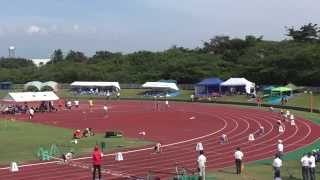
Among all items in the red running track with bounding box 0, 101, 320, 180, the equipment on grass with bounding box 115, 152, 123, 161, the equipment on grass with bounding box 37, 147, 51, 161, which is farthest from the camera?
Result: the equipment on grass with bounding box 37, 147, 51, 161

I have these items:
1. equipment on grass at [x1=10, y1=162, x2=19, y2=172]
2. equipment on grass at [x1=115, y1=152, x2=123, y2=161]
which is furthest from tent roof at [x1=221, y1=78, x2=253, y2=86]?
equipment on grass at [x1=10, y1=162, x2=19, y2=172]

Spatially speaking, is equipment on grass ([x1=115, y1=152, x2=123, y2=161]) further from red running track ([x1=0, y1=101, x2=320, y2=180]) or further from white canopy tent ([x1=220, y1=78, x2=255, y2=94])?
white canopy tent ([x1=220, y1=78, x2=255, y2=94])

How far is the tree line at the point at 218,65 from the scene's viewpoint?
91.9 m

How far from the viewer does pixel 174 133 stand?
48.2m

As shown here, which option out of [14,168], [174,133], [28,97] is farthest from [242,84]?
[14,168]

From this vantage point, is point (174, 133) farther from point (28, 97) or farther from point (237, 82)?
point (237, 82)

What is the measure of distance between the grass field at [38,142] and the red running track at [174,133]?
2.31 metres

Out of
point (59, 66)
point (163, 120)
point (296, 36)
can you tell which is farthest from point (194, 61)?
point (163, 120)

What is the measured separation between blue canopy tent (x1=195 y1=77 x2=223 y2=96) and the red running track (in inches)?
426

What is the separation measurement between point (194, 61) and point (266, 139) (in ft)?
228

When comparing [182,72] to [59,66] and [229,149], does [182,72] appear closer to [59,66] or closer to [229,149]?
[59,66]

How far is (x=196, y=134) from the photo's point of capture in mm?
47312

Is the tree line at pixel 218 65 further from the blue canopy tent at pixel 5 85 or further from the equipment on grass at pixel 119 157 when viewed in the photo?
the equipment on grass at pixel 119 157

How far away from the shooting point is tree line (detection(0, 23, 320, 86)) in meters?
91.9
